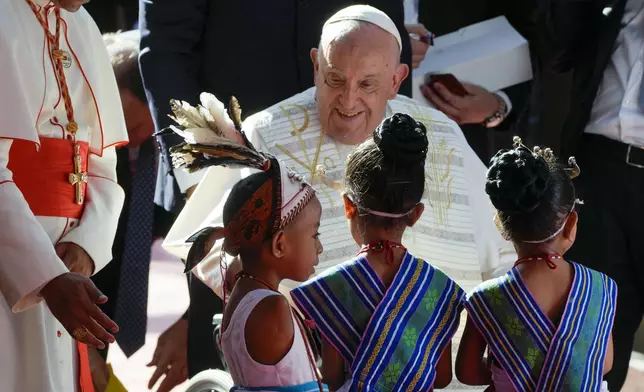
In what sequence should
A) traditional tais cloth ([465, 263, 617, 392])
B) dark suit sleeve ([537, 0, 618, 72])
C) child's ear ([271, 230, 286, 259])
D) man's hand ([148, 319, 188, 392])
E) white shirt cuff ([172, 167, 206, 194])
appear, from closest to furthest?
child's ear ([271, 230, 286, 259]), traditional tais cloth ([465, 263, 617, 392]), white shirt cuff ([172, 167, 206, 194]), man's hand ([148, 319, 188, 392]), dark suit sleeve ([537, 0, 618, 72])

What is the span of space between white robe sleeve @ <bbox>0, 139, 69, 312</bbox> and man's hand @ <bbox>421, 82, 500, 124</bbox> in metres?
2.31

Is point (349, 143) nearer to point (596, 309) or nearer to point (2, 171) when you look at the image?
point (596, 309)

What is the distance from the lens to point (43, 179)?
3.42 meters

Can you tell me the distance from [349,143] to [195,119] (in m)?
1.12

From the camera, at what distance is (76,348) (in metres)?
3.64

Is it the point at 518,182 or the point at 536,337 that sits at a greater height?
the point at 518,182

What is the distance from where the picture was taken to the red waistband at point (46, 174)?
3361 mm

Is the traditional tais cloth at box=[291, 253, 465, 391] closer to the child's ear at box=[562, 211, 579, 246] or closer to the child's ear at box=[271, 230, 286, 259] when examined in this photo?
the child's ear at box=[271, 230, 286, 259]

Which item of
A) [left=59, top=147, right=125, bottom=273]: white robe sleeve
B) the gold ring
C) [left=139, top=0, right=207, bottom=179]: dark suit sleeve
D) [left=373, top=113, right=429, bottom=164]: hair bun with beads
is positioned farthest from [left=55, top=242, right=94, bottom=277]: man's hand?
[left=139, top=0, right=207, bottom=179]: dark suit sleeve

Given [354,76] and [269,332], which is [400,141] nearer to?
[269,332]

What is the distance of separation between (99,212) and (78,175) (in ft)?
0.49

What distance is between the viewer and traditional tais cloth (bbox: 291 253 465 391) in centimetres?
339

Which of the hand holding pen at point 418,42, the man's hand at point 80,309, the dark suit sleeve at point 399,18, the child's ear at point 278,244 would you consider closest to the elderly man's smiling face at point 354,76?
the dark suit sleeve at point 399,18

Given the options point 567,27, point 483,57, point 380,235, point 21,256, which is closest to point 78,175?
point 21,256
